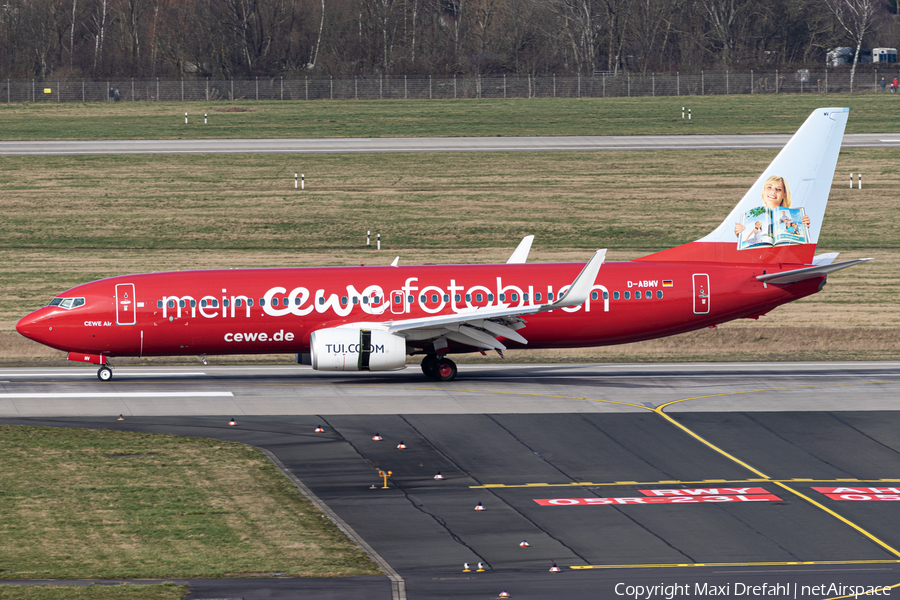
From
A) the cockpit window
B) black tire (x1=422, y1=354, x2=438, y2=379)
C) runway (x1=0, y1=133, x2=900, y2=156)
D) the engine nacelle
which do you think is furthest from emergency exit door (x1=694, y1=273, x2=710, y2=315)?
runway (x1=0, y1=133, x2=900, y2=156)

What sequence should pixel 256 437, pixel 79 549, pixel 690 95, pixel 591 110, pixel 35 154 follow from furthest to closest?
pixel 690 95, pixel 591 110, pixel 35 154, pixel 256 437, pixel 79 549

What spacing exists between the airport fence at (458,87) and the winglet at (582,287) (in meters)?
72.6

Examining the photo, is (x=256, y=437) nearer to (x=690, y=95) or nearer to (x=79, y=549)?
(x=79, y=549)

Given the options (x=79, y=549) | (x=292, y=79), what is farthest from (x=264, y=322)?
(x=292, y=79)

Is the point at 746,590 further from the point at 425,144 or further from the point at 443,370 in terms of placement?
the point at 425,144

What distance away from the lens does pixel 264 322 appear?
37625 millimetres

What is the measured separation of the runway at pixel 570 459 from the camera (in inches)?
773

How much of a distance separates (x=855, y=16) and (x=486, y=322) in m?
106

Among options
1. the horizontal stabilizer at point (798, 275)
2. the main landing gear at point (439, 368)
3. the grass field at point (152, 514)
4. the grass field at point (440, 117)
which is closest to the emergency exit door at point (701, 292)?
the horizontal stabilizer at point (798, 275)

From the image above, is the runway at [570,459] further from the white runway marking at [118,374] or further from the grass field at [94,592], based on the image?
the grass field at [94,592]

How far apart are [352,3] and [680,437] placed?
102203 mm

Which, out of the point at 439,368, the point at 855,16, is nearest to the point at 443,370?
the point at 439,368

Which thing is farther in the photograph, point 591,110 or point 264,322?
point 591,110

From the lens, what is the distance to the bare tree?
120 metres
